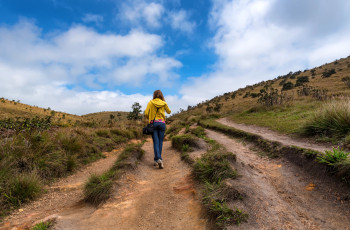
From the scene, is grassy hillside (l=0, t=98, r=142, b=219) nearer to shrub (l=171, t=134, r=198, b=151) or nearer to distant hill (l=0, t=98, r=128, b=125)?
shrub (l=171, t=134, r=198, b=151)

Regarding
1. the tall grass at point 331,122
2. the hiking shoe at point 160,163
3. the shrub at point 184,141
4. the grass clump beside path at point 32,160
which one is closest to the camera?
the grass clump beside path at point 32,160

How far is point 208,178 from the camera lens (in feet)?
12.0

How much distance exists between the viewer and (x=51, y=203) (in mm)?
4051

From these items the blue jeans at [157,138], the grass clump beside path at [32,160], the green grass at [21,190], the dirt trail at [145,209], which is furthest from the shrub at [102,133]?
the dirt trail at [145,209]

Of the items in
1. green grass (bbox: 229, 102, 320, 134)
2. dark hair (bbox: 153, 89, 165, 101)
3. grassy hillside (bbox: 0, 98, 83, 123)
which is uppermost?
grassy hillside (bbox: 0, 98, 83, 123)

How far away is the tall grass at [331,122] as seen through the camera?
522 cm

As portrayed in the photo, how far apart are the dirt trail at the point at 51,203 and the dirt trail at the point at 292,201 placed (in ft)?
11.2

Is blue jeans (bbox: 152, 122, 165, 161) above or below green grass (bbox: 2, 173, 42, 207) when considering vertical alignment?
above

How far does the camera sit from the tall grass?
5.22m

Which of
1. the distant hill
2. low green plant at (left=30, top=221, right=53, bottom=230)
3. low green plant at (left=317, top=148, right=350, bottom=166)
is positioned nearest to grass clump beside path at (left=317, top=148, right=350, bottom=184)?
low green plant at (left=317, top=148, right=350, bottom=166)

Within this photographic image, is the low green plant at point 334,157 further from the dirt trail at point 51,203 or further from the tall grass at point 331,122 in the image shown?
the dirt trail at point 51,203

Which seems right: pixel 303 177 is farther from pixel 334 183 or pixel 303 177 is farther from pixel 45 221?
pixel 45 221

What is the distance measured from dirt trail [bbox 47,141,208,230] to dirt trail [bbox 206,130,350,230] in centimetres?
76

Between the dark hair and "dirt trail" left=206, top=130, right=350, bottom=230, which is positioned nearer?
"dirt trail" left=206, top=130, right=350, bottom=230
